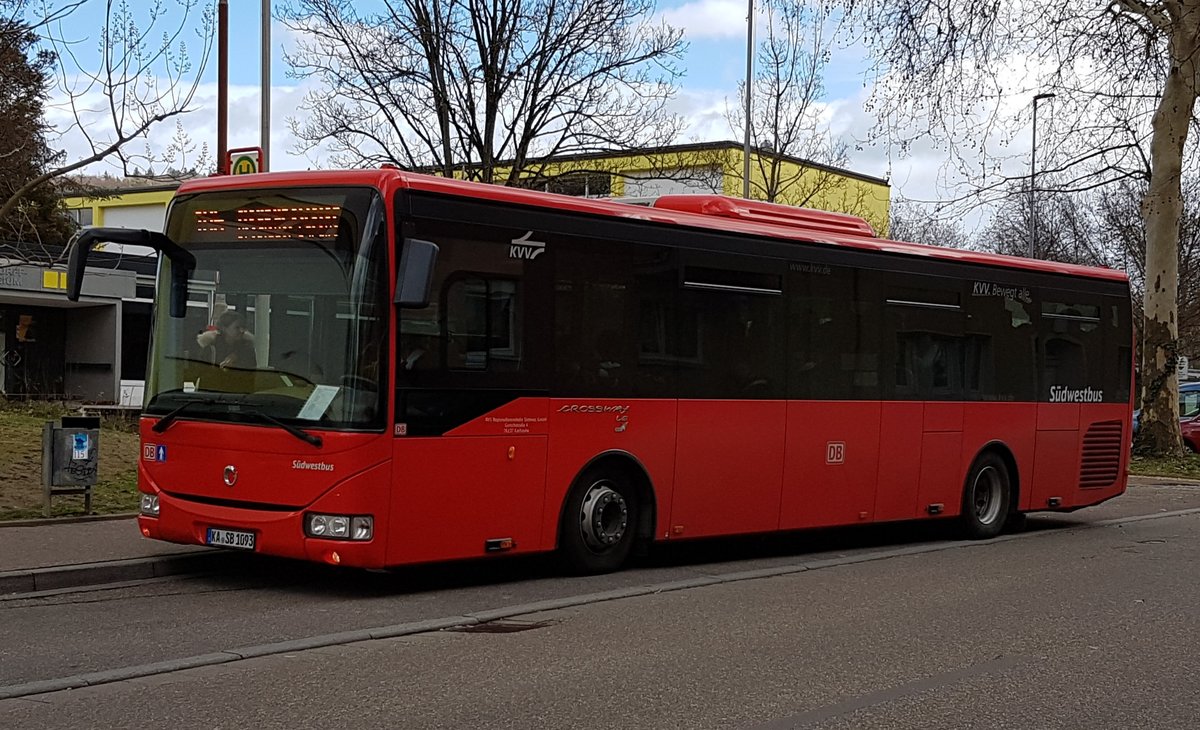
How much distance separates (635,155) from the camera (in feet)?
84.0

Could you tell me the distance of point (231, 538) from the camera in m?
10.2

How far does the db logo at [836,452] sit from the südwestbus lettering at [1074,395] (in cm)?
399

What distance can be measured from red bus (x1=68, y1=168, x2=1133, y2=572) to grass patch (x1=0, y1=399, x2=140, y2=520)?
3751 millimetres

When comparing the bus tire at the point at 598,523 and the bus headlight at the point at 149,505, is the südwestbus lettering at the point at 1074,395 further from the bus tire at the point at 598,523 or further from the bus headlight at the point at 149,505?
the bus headlight at the point at 149,505

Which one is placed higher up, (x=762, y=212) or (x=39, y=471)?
(x=762, y=212)

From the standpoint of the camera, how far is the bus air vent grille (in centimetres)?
1734

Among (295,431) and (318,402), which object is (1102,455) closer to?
(318,402)

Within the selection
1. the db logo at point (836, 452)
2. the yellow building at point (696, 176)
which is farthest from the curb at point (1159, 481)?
the db logo at point (836, 452)

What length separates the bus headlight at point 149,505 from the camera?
35.2 feet

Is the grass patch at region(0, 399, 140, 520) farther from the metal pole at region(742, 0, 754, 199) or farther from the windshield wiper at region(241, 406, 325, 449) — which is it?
the metal pole at region(742, 0, 754, 199)

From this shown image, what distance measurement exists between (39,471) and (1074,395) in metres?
12.4

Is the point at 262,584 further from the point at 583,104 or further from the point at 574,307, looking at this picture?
the point at 583,104

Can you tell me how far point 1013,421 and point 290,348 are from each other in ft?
30.9

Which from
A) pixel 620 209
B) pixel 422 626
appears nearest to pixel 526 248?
pixel 620 209
